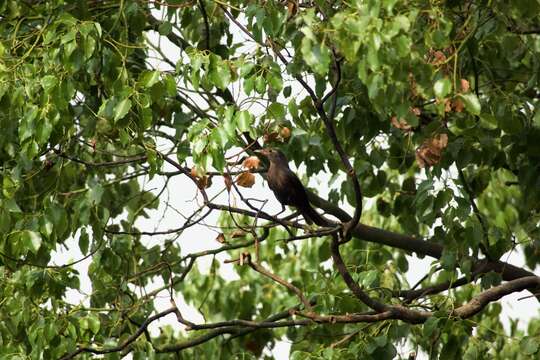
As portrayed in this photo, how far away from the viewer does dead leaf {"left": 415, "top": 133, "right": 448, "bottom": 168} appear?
5.76 meters

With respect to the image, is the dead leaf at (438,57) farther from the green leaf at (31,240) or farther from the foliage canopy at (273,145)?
the green leaf at (31,240)

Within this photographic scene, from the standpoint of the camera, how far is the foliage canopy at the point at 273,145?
17.1ft

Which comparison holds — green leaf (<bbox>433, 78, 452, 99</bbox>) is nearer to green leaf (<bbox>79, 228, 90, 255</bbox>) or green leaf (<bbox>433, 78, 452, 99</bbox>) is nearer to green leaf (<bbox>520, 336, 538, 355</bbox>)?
green leaf (<bbox>520, 336, 538, 355</bbox>)

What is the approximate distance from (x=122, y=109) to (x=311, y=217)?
4.93ft

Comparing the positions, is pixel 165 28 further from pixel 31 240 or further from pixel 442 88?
pixel 442 88

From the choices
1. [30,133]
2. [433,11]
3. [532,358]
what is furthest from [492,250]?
[30,133]

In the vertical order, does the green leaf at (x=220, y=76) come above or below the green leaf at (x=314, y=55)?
above

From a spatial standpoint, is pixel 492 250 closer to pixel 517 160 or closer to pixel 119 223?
pixel 517 160

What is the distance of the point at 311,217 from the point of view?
6.52 m

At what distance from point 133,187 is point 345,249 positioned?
1549 mm

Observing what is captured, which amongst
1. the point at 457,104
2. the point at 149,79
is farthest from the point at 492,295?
the point at 149,79

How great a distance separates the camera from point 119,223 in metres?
8.07

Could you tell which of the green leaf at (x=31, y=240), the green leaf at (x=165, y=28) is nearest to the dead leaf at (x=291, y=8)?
the green leaf at (x=165, y=28)

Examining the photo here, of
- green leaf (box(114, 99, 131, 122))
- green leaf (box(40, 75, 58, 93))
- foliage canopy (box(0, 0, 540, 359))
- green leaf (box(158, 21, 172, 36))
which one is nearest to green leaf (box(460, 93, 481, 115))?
foliage canopy (box(0, 0, 540, 359))
